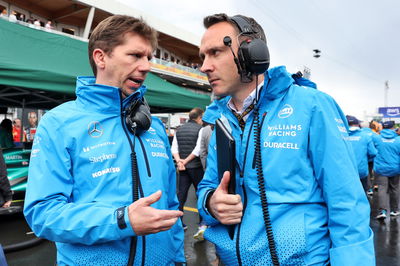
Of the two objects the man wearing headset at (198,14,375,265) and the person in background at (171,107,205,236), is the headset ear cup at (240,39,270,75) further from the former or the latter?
the person in background at (171,107,205,236)

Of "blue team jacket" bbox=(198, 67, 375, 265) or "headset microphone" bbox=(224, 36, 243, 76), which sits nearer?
"blue team jacket" bbox=(198, 67, 375, 265)

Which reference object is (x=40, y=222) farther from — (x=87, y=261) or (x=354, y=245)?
(x=354, y=245)

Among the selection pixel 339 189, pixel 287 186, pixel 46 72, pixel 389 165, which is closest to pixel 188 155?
pixel 46 72

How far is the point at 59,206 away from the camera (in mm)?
1320

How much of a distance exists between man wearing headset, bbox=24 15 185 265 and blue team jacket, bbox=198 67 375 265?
0.37m

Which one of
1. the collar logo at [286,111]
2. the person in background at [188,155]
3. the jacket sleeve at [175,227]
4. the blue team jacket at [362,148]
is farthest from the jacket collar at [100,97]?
the blue team jacket at [362,148]

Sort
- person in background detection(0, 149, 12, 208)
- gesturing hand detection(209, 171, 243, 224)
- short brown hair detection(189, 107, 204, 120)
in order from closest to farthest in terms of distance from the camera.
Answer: gesturing hand detection(209, 171, 243, 224)
person in background detection(0, 149, 12, 208)
short brown hair detection(189, 107, 204, 120)

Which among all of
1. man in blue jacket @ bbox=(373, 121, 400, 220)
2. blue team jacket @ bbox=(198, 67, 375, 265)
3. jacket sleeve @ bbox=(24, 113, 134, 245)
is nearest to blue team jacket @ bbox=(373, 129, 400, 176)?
man in blue jacket @ bbox=(373, 121, 400, 220)

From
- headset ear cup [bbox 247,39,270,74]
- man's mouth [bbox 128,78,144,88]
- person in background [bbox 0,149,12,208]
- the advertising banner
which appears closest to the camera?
headset ear cup [bbox 247,39,270,74]

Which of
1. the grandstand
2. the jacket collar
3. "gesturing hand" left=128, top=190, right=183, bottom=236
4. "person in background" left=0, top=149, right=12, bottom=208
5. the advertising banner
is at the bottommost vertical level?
"person in background" left=0, top=149, right=12, bottom=208

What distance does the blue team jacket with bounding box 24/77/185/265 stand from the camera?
4.27ft

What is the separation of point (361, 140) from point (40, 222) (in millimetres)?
6445

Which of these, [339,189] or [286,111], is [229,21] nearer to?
[286,111]

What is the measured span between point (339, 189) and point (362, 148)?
5.63 metres
